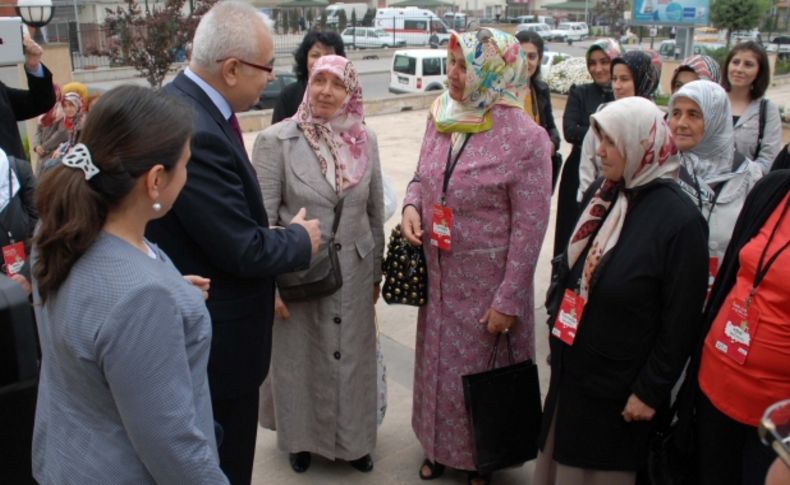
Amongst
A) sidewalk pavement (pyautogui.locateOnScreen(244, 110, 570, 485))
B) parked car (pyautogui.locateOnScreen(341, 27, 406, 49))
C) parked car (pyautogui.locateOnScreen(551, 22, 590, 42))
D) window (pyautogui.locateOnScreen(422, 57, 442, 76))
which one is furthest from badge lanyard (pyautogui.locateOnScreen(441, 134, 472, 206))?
parked car (pyautogui.locateOnScreen(551, 22, 590, 42))

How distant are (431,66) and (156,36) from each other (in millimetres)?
7982

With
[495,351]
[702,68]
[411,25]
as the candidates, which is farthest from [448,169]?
[411,25]

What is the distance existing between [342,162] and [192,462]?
1608mm

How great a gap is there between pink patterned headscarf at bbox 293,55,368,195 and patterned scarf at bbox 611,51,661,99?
1904mm

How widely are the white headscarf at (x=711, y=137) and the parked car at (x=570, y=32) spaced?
42.0 m

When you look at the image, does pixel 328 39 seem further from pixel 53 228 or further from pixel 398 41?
pixel 398 41

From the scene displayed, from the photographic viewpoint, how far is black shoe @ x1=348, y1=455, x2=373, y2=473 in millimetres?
3205

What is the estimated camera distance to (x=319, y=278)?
9.37ft

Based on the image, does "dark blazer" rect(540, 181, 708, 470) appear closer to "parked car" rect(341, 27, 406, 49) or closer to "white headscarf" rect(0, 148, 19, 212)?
"white headscarf" rect(0, 148, 19, 212)

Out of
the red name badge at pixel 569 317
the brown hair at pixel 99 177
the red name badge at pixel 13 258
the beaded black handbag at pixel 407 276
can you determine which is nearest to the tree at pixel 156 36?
the red name badge at pixel 13 258

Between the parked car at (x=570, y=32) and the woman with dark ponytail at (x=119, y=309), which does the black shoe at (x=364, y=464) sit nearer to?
the woman with dark ponytail at (x=119, y=309)

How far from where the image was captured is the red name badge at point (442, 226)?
281cm

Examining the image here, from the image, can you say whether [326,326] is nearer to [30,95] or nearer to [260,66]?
[260,66]

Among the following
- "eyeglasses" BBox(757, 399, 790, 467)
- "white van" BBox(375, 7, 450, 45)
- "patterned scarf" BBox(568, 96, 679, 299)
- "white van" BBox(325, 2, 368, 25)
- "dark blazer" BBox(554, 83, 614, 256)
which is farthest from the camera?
"white van" BBox(325, 2, 368, 25)
